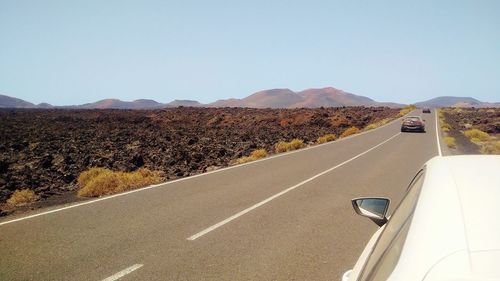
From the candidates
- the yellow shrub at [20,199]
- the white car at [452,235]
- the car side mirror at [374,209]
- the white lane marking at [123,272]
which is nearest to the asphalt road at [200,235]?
the white lane marking at [123,272]

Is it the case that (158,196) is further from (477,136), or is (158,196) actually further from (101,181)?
(477,136)

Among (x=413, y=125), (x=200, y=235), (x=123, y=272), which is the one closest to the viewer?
(x=123, y=272)

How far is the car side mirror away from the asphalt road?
229 centimetres

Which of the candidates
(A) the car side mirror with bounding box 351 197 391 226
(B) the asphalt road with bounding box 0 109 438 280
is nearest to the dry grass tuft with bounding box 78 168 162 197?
(B) the asphalt road with bounding box 0 109 438 280

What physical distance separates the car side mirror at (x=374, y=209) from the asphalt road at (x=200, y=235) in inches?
90.0

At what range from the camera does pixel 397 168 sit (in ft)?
50.7

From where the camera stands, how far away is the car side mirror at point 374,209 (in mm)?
2893

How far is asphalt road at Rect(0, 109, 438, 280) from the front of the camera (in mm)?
5215

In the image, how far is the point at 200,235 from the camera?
6664 millimetres

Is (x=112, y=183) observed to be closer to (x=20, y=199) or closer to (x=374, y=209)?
(x=20, y=199)

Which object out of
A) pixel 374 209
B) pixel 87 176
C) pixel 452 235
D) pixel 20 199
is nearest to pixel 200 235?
pixel 374 209

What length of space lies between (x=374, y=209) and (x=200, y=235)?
418cm

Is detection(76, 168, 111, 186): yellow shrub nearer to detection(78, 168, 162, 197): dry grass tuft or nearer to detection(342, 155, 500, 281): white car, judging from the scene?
detection(78, 168, 162, 197): dry grass tuft

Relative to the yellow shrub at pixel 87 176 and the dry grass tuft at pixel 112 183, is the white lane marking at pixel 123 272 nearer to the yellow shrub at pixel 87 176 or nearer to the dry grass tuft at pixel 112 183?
the dry grass tuft at pixel 112 183
